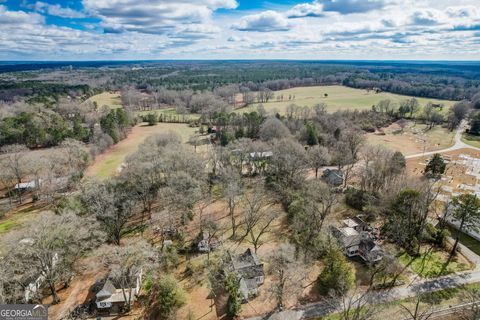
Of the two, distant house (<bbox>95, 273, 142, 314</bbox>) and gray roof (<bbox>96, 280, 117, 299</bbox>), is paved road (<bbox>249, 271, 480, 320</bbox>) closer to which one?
distant house (<bbox>95, 273, 142, 314</bbox>)

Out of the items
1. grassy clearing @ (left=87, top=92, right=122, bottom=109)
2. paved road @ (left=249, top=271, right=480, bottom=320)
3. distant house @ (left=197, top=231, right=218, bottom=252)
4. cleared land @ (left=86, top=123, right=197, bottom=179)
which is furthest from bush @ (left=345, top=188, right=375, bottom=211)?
grassy clearing @ (left=87, top=92, right=122, bottom=109)

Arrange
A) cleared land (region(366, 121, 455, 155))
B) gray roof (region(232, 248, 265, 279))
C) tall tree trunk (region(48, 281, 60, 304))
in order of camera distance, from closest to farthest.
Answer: tall tree trunk (region(48, 281, 60, 304))
gray roof (region(232, 248, 265, 279))
cleared land (region(366, 121, 455, 155))

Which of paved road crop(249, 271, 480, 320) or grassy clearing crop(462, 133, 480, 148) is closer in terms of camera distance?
paved road crop(249, 271, 480, 320)

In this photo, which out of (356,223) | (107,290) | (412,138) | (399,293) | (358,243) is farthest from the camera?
(412,138)

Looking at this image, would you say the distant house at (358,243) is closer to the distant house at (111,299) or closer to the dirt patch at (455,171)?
the dirt patch at (455,171)

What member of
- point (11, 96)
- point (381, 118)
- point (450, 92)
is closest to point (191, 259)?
point (381, 118)

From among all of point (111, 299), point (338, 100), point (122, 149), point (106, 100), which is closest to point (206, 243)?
point (111, 299)

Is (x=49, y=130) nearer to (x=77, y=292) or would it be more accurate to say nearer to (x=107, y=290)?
(x=77, y=292)
